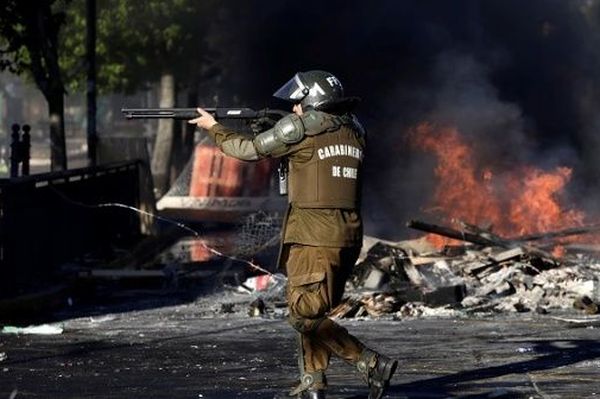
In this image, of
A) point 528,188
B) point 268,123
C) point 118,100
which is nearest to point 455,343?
point 268,123

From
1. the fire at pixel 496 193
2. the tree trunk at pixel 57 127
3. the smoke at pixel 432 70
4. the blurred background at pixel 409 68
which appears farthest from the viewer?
the tree trunk at pixel 57 127

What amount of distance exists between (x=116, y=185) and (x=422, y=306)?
10.3 metres

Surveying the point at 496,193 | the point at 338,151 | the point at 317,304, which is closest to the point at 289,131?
the point at 338,151

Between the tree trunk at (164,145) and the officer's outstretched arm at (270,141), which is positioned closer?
the officer's outstretched arm at (270,141)

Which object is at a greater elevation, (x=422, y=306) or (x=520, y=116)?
(x=520, y=116)

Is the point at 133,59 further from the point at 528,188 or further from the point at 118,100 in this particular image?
the point at 118,100

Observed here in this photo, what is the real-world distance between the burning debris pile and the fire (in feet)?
5.68

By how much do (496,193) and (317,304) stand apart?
14.4 meters

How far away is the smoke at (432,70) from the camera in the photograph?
89.0 feet

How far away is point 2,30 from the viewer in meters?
26.5

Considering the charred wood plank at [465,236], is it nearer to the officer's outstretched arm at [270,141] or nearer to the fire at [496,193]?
the fire at [496,193]

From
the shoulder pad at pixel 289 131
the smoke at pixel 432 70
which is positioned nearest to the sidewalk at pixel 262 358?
the shoulder pad at pixel 289 131

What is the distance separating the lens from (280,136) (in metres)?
8.20

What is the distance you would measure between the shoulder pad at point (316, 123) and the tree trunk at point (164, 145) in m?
31.6
